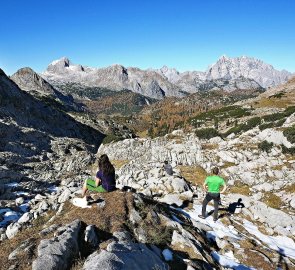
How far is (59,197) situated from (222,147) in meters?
34.5

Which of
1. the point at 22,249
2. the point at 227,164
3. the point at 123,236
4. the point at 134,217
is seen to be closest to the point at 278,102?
Result: the point at 227,164

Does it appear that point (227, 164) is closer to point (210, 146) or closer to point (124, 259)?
point (210, 146)

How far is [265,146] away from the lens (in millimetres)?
43656

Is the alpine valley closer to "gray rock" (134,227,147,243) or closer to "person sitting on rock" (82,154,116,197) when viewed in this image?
"gray rock" (134,227,147,243)

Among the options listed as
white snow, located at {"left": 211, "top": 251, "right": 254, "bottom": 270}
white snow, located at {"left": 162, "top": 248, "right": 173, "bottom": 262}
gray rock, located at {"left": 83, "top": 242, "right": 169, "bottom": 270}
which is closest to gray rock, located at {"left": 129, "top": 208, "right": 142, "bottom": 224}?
white snow, located at {"left": 162, "top": 248, "right": 173, "bottom": 262}

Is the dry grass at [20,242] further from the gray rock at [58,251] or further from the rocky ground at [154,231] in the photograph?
the gray rock at [58,251]

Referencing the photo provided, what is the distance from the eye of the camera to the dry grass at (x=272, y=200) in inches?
1074

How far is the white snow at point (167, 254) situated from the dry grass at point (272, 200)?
17.5 m

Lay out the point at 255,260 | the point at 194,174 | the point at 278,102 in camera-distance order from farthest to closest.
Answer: the point at 278,102 → the point at 194,174 → the point at 255,260

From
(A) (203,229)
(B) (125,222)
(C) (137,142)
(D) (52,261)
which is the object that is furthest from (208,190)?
(C) (137,142)

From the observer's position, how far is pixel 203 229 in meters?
18.3

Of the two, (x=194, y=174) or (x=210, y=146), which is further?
(x=210, y=146)

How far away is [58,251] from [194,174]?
28014 mm

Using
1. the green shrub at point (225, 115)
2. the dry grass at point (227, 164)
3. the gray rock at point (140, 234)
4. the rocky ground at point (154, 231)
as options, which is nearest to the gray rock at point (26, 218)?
the rocky ground at point (154, 231)
